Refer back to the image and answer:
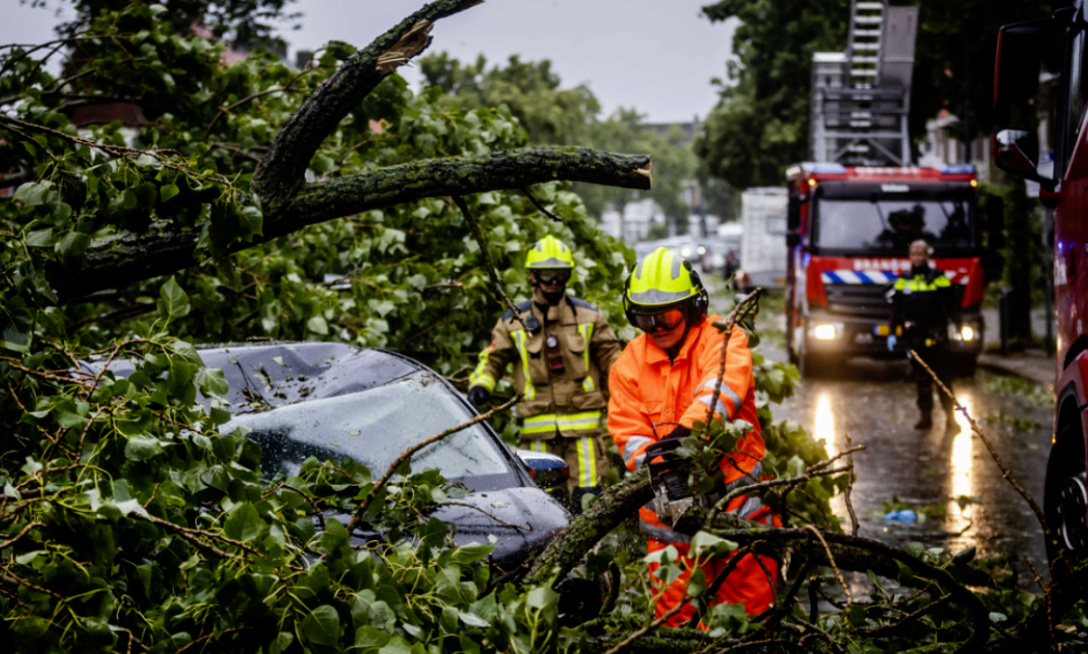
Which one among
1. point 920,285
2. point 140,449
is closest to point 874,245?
point 920,285

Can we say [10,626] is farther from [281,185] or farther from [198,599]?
[281,185]

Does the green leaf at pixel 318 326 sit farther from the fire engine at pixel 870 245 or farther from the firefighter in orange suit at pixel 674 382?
the fire engine at pixel 870 245

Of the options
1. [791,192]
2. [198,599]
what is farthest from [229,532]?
[791,192]

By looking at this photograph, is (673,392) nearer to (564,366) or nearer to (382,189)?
(382,189)

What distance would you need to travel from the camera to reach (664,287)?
4273mm

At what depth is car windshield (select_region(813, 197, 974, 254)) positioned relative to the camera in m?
14.4

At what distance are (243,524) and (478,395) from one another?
3415mm

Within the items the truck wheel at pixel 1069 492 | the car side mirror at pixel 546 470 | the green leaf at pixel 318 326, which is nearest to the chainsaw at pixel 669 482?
the car side mirror at pixel 546 470

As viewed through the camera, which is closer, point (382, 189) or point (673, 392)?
point (382, 189)

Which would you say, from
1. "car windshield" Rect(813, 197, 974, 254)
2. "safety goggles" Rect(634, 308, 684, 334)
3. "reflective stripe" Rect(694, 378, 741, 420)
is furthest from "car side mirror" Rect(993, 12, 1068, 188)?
"car windshield" Rect(813, 197, 974, 254)

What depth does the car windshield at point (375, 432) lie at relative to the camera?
444 centimetres

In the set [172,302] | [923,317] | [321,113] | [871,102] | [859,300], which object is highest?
[871,102]

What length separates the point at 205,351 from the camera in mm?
5055

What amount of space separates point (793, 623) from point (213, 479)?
4.95ft
